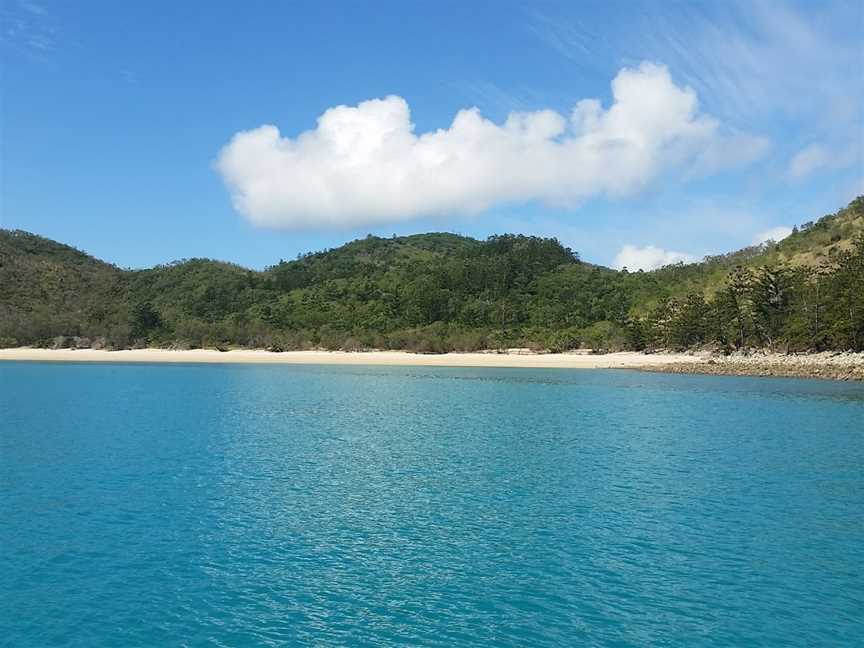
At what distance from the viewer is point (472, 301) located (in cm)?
14462

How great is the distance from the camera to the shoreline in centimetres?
7500

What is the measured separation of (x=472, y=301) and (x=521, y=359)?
43620mm

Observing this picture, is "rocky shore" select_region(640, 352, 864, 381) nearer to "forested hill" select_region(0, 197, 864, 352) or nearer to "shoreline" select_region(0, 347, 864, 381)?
"shoreline" select_region(0, 347, 864, 381)

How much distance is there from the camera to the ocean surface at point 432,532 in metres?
12.5

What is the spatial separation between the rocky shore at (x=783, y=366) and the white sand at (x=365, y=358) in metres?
6.94

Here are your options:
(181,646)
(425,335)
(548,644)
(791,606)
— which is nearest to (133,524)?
(181,646)

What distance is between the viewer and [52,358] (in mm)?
118875

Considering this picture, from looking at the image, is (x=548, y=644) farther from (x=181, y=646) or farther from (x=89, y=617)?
(x=89, y=617)

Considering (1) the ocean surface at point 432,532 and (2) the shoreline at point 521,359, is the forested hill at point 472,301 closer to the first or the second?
(2) the shoreline at point 521,359

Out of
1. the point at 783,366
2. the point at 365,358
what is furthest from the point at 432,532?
the point at 365,358

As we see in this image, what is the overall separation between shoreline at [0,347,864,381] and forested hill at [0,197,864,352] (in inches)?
142

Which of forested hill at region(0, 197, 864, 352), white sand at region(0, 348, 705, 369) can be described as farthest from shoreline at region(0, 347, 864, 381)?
forested hill at region(0, 197, 864, 352)

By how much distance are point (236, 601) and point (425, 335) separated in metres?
107

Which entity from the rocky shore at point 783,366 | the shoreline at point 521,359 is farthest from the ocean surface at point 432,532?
the shoreline at point 521,359
